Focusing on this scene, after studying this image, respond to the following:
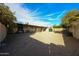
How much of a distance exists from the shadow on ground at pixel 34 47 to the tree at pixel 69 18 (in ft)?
0.49

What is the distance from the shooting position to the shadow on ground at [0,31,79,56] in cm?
482

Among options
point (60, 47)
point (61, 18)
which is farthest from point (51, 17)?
point (60, 47)

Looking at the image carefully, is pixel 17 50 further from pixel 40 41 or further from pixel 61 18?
pixel 61 18

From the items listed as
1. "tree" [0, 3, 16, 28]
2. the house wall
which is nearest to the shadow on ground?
the house wall

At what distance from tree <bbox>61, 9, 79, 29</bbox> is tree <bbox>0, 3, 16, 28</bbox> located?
2.53 feet

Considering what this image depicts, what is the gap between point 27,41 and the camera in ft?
16.0

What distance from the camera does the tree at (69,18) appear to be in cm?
480

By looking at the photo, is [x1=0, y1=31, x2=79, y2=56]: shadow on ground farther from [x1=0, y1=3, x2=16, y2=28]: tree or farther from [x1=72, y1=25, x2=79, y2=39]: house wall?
[x1=0, y1=3, x2=16, y2=28]: tree

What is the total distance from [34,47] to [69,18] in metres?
0.70

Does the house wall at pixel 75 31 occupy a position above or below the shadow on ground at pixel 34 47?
above

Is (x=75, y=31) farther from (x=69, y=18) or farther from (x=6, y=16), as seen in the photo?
(x=6, y=16)

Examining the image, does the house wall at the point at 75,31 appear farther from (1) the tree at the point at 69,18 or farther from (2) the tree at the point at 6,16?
(2) the tree at the point at 6,16

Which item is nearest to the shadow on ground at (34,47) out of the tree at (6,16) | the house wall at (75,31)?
the house wall at (75,31)

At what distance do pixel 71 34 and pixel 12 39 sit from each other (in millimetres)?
912
